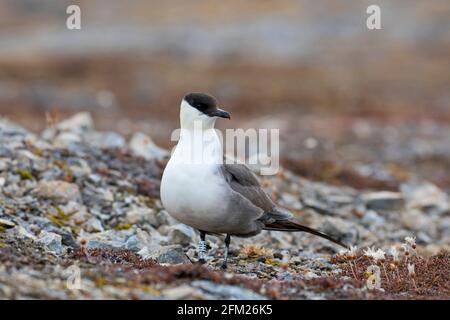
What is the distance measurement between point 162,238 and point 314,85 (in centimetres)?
2793

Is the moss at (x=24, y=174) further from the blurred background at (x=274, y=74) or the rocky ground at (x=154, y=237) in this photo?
the blurred background at (x=274, y=74)

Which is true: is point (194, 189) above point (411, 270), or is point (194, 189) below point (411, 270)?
above

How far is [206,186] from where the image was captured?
7.71 metres

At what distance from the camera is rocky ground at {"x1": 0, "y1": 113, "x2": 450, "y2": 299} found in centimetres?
645

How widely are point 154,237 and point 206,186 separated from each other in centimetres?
244

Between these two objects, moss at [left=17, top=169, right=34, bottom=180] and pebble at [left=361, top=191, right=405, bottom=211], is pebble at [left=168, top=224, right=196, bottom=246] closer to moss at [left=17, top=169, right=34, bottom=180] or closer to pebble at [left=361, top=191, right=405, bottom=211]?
moss at [left=17, top=169, right=34, bottom=180]

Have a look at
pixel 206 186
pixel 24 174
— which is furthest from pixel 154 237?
pixel 206 186

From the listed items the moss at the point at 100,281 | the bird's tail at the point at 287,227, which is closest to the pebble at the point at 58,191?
the bird's tail at the point at 287,227

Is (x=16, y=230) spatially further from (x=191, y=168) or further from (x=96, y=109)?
(x=96, y=109)

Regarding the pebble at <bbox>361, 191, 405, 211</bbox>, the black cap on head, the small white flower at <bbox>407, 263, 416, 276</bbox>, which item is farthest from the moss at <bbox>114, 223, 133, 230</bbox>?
the pebble at <bbox>361, 191, 405, 211</bbox>

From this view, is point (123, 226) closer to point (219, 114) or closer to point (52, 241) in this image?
point (52, 241)

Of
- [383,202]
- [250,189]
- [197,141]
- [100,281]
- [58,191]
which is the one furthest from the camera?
[383,202]

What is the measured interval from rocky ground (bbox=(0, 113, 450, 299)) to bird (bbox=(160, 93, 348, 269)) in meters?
0.46
